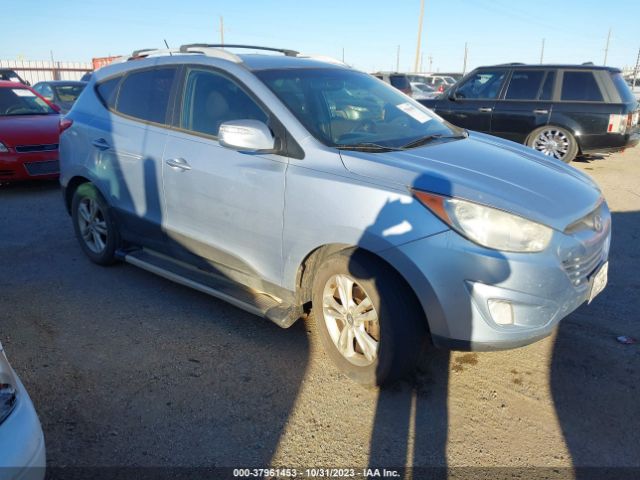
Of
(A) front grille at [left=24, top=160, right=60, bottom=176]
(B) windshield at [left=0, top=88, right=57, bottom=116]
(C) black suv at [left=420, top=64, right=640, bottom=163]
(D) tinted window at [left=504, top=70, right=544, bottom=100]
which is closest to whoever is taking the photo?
(A) front grille at [left=24, top=160, right=60, bottom=176]

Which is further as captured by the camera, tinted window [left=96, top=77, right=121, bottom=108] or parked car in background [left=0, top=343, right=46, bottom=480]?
tinted window [left=96, top=77, right=121, bottom=108]

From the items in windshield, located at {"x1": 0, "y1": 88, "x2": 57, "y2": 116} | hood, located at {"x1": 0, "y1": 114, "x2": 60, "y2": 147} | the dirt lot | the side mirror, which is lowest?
the dirt lot

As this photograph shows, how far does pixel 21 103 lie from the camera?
341 inches

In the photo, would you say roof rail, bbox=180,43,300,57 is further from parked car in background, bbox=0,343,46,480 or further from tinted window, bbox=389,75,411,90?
tinted window, bbox=389,75,411,90

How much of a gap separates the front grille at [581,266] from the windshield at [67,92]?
13.6 m

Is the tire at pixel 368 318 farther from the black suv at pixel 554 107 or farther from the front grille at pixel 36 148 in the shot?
the black suv at pixel 554 107

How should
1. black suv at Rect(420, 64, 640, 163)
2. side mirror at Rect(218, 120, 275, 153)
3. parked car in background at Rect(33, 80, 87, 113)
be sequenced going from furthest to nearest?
parked car in background at Rect(33, 80, 87, 113), black suv at Rect(420, 64, 640, 163), side mirror at Rect(218, 120, 275, 153)

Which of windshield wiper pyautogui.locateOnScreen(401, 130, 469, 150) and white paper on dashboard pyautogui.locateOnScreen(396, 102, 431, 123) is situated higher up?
white paper on dashboard pyautogui.locateOnScreen(396, 102, 431, 123)

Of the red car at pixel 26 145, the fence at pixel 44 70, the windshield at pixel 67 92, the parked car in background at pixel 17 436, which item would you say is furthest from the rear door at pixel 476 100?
the fence at pixel 44 70

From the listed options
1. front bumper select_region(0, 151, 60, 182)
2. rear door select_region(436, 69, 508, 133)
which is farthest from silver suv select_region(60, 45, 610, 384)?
rear door select_region(436, 69, 508, 133)

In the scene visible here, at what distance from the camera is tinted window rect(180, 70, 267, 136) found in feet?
11.3

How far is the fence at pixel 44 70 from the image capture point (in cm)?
3172

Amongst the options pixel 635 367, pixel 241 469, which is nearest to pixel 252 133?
pixel 241 469

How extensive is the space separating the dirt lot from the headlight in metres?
0.96
